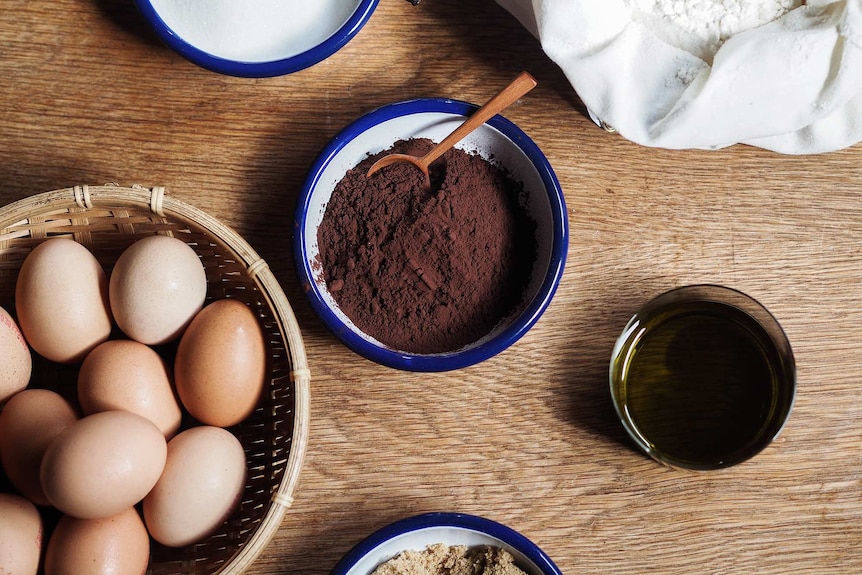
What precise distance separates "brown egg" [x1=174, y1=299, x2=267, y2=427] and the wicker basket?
4 centimetres

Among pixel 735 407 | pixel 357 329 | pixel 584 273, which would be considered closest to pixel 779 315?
pixel 735 407

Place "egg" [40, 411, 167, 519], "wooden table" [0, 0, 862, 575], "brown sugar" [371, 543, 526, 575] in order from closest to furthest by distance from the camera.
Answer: "egg" [40, 411, 167, 519] → "brown sugar" [371, 543, 526, 575] → "wooden table" [0, 0, 862, 575]

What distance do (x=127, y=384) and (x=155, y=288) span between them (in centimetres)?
11

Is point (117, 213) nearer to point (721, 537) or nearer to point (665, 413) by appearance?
point (665, 413)

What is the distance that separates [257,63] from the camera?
2.98ft

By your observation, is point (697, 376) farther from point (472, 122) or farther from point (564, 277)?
point (472, 122)

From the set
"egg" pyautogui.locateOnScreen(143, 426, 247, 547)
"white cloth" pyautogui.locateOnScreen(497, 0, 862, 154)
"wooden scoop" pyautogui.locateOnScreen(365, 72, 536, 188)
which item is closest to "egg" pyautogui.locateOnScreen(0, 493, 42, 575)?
"egg" pyautogui.locateOnScreen(143, 426, 247, 547)

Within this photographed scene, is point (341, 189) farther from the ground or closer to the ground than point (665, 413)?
farther from the ground

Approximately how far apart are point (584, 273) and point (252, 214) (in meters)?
0.45

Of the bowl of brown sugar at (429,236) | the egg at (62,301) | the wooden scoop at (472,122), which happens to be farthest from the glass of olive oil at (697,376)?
A: the egg at (62,301)

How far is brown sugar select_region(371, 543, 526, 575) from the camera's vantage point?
0.87m

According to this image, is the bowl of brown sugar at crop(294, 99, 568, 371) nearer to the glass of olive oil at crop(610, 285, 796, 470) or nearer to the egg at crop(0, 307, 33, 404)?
the glass of olive oil at crop(610, 285, 796, 470)

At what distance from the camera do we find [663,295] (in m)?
0.92

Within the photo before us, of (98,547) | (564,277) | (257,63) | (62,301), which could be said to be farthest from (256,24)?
(98,547)
